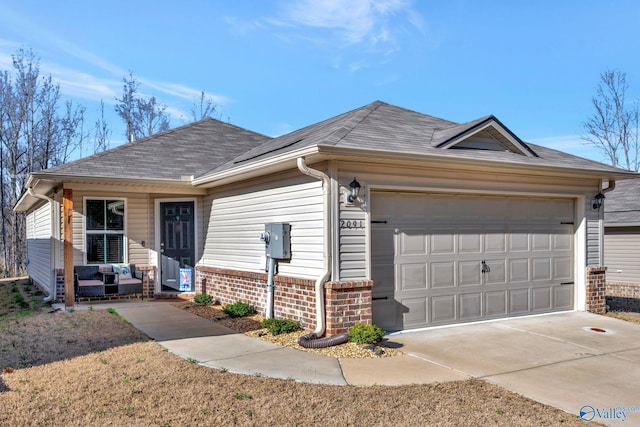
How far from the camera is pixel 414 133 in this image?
8.50 m

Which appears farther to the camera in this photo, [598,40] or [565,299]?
[598,40]

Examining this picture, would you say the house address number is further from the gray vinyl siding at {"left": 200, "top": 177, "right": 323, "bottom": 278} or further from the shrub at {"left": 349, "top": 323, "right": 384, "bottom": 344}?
the shrub at {"left": 349, "top": 323, "right": 384, "bottom": 344}

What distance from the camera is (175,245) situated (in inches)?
437

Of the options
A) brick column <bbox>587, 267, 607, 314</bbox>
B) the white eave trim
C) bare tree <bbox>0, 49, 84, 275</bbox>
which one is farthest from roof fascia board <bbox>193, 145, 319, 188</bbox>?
bare tree <bbox>0, 49, 84, 275</bbox>

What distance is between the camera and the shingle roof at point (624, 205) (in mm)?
14484

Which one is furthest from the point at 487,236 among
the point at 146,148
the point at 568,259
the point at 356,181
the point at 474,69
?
the point at 474,69

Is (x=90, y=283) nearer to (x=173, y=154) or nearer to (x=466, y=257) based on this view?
(x=173, y=154)

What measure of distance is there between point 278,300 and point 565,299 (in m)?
5.31

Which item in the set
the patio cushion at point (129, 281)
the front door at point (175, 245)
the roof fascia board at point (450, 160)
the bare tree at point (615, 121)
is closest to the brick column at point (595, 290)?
the roof fascia board at point (450, 160)

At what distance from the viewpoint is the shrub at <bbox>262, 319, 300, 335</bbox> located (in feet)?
23.7

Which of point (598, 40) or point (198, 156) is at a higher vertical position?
point (598, 40)

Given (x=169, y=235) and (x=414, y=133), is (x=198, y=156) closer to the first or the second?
(x=169, y=235)

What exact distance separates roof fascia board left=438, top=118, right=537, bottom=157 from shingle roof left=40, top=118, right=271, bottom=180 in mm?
5495

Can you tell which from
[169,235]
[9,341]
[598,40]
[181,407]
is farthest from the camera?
[598,40]
